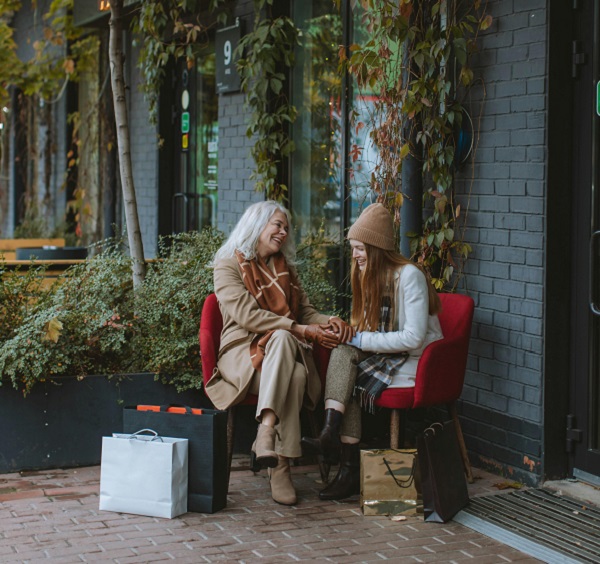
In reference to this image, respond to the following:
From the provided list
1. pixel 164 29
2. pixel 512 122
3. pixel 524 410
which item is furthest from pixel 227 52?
pixel 524 410

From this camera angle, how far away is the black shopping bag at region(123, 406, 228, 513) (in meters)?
4.82

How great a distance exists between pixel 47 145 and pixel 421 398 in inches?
390

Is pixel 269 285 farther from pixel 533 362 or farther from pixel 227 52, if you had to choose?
pixel 227 52

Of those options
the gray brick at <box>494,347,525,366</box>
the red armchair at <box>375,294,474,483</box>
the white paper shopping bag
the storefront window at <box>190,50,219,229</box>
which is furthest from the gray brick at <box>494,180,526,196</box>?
the storefront window at <box>190,50,219,229</box>

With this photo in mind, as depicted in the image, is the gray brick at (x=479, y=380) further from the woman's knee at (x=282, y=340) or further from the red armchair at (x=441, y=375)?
the woman's knee at (x=282, y=340)

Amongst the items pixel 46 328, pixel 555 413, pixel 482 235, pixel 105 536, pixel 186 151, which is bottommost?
pixel 105 536

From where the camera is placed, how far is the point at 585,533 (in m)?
4.54

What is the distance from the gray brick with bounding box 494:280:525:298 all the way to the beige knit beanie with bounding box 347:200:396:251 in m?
0.75

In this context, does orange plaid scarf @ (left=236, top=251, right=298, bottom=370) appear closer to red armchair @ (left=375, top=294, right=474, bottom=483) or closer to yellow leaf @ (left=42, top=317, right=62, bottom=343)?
red armchair @ (left=375, top=294, right=474, bottom=483)

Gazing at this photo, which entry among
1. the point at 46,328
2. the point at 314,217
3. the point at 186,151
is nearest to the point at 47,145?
the point at 186,151

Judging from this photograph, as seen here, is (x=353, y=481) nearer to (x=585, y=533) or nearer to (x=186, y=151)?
(x=585, y=533)

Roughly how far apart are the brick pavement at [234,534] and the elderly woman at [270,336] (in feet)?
0.90

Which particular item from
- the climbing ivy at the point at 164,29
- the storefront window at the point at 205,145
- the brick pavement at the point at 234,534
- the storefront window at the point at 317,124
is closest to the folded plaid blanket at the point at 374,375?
the brick pavement at the point at 234,534

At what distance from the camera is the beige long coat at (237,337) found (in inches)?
205
